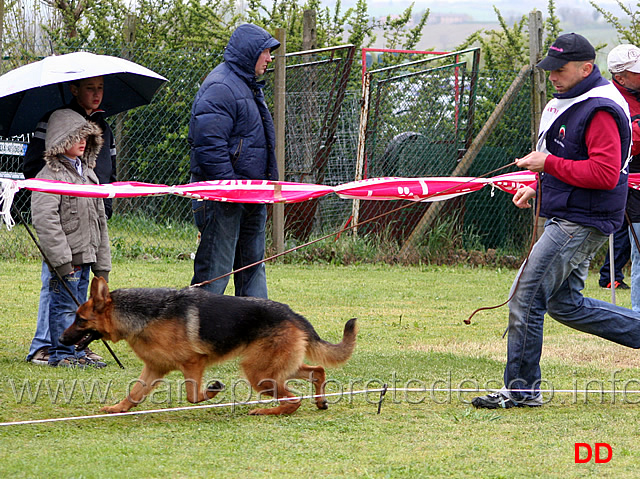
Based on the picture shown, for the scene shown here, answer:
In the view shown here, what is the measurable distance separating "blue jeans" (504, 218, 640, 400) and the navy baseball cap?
2.87ft

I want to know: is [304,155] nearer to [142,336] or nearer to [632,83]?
[632,83]

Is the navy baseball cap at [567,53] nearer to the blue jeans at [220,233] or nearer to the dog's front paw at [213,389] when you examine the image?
the blue jeans at [220,233]

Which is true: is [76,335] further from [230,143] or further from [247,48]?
[247,48]

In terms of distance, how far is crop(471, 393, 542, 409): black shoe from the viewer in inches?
192

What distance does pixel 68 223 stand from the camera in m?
5.57

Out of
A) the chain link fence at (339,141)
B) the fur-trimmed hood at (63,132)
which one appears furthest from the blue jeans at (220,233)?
the chain link fence at (339,141)

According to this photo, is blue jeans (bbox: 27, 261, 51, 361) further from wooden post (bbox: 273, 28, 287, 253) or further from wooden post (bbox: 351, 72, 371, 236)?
wooden post (bbox: 351, 72, 371, 236)

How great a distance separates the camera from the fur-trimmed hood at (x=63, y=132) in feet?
18.2

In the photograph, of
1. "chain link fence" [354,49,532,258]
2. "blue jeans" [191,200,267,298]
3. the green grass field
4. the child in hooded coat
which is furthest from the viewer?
"chain link fence" [354,49,532,258]

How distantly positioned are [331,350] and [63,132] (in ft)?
7.58

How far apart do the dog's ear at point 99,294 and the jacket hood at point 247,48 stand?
6.94 feet

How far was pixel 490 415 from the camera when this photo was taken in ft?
15.4

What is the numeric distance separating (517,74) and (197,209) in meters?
7.31

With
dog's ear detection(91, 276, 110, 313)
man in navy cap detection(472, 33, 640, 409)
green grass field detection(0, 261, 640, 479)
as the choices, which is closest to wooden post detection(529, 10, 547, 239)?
green grass field detection(0, 261, 640, 479)
